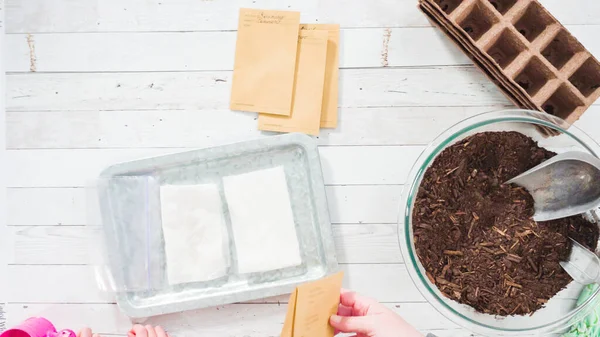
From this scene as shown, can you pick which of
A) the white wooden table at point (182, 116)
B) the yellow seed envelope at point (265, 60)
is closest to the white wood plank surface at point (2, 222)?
the white wooden table at point (182, 116)

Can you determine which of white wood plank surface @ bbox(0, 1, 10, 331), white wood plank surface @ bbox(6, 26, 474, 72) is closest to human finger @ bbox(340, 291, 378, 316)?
white wood plank surface @ bbox(6, 26, 474, 72)

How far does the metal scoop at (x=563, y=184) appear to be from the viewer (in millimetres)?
712

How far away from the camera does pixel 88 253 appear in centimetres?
95

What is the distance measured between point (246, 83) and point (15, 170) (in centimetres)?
51

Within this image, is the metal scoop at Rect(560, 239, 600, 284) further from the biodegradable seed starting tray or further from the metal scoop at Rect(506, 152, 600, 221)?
the biodegradable seed starting tray

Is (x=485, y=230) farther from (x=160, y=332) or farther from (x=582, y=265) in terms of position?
(x=160, y=332)

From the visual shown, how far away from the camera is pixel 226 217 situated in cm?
91

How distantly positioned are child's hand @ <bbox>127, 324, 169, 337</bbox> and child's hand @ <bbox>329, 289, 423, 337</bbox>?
389mm

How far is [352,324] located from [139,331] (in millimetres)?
455

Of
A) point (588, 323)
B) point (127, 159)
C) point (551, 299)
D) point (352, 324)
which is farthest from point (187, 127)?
point (588, 323)

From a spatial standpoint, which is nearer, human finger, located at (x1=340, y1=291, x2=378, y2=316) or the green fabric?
human finger, located at (x1=340, y1=291, x2=378, y2=316)

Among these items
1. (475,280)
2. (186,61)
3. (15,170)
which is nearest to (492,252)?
(475,280)

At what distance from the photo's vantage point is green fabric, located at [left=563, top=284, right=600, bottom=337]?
33.3 inches

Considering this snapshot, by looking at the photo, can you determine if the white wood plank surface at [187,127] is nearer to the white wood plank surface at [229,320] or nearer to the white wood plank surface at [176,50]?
the white wood plank surface at [176,50]
